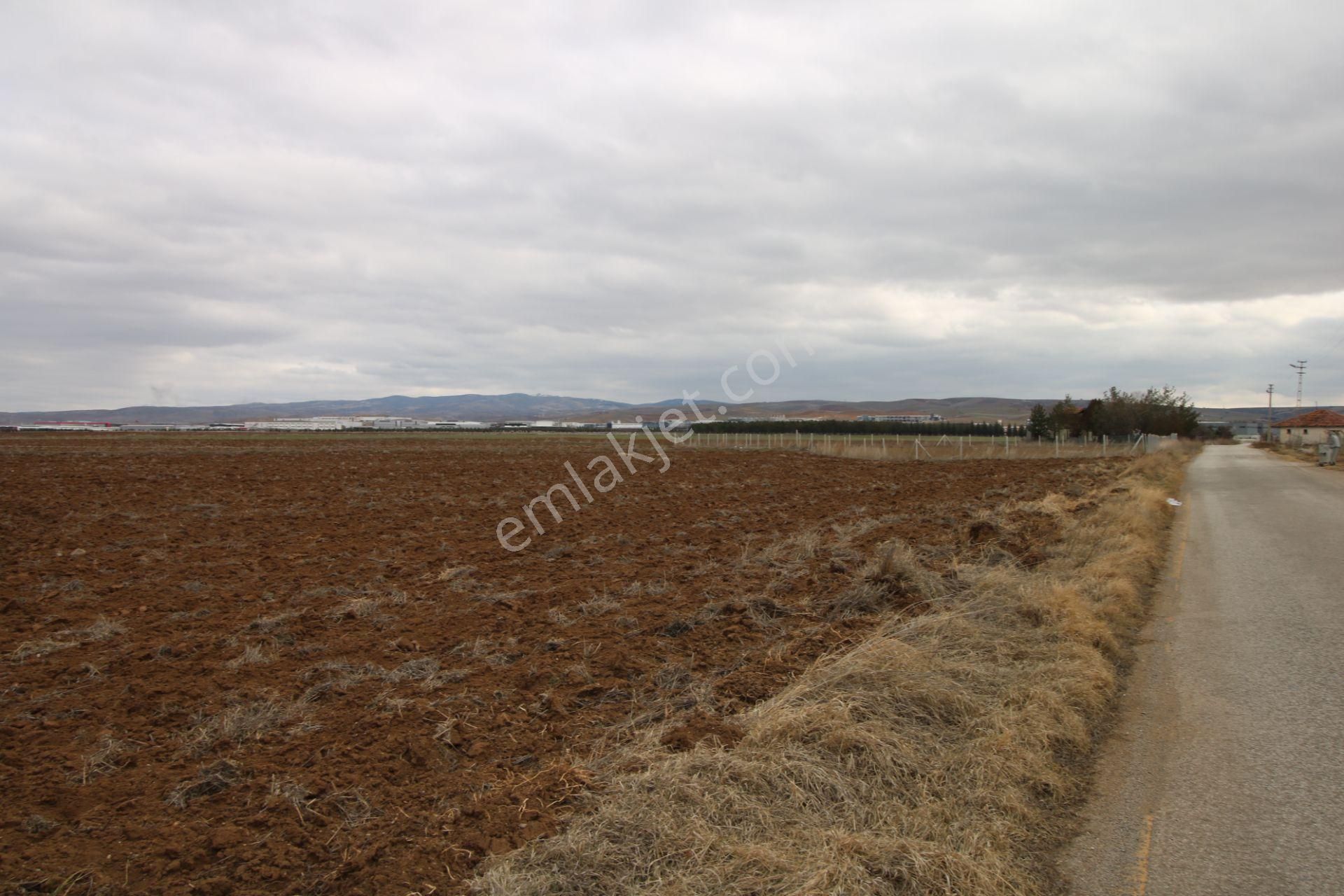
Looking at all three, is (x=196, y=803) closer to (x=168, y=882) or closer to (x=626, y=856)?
(x=168, y=882)

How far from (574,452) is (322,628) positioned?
46815mm

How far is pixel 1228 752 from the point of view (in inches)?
196

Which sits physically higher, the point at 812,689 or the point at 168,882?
the point at 812,689

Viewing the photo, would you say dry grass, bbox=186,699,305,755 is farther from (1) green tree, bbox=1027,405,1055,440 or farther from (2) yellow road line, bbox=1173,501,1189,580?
(1) green tree, bbox=1027,405,1055,440

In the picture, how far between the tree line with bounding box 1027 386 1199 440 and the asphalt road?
59.1 metres

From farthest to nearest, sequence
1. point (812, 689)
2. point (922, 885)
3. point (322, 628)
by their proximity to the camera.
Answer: point (322, 628) → point (812, 689) → point (922, 885)

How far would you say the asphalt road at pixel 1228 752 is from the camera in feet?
12.1

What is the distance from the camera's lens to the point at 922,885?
348 centimetres

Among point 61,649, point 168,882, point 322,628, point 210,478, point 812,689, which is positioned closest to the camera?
point 168,882

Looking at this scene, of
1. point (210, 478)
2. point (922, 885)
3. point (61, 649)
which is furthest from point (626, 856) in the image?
point (210, 478)

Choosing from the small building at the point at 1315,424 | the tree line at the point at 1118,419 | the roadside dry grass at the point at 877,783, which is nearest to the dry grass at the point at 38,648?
the roadside dry grass at the point at 877,783

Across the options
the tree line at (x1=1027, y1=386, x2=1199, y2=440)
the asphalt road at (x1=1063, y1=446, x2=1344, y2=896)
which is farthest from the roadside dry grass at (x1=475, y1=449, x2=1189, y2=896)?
the tree line at (x1=1027, y1=386, x2=1199, y2=440)

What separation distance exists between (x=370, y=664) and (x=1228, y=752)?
6.67m

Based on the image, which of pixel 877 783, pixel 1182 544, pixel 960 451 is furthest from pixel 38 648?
pixel 960 451
